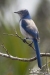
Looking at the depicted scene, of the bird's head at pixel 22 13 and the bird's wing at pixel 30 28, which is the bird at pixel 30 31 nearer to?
the bird's wing at pixel 30 28

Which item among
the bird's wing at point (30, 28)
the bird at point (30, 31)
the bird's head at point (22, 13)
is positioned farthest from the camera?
the bird's head at point (22, 13)

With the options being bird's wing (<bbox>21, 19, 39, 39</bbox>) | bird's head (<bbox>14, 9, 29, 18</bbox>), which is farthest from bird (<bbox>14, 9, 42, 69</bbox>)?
bird's head (<bbox>14, 9, 29, 18</bbox>)

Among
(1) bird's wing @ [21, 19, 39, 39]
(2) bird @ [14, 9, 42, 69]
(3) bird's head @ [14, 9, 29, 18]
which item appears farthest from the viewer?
(3) bird's head @ [14, 9, 29, 18]

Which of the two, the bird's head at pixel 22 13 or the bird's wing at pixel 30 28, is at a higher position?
the bird's wing at pixel 30 28

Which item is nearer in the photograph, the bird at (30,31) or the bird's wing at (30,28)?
the bird at (30,31)

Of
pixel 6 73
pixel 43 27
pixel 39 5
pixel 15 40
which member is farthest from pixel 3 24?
pixel 39 5

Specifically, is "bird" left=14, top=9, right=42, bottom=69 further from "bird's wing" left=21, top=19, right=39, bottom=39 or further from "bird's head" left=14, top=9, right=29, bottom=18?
"bird's head" left=14, top=9, right=29, bottom=18

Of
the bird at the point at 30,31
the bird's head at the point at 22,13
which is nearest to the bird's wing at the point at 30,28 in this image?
the bird at the point at 30,31

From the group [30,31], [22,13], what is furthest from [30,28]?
[22,13]

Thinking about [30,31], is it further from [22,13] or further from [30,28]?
[22,13]
